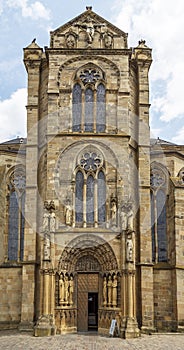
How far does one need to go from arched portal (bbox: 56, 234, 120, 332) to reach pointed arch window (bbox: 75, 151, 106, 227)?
1221 millimetres

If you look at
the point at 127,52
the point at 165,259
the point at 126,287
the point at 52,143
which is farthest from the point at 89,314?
the point at 127,52

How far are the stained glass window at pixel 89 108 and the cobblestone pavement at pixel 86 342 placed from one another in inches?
420

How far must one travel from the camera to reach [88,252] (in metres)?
24.2

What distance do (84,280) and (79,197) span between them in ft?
13.5

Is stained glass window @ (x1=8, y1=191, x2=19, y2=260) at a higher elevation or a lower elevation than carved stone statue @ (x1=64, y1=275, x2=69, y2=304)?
higher

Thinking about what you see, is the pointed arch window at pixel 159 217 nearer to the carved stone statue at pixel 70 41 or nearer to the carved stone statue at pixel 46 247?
the carved stone statue at pixel 46 247

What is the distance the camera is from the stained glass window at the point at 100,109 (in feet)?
86.5

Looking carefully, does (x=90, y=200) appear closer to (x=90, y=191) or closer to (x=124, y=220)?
(x=90, y=191)

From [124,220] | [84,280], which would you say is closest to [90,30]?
[124,220]

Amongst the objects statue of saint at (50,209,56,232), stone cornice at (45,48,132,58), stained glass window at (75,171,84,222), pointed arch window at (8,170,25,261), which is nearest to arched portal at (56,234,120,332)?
statue of saint at (50,209,56,232)

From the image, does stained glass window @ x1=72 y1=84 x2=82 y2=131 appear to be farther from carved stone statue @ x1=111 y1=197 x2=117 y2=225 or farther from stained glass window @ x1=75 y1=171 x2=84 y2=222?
carved stone statue @ x1=111 y1=197 x2=117 y2=225

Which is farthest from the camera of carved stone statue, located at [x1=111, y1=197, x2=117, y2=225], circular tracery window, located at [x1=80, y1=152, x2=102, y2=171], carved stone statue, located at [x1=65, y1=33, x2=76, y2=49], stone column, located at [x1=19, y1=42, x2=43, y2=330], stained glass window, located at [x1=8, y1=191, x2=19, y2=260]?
carved stone statue, located at [x1=65, y1=33, x2=76, y2=49]

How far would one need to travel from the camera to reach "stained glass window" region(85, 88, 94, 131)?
2641cm

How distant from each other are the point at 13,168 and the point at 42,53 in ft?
22.4
